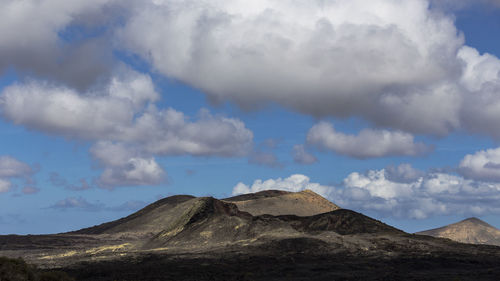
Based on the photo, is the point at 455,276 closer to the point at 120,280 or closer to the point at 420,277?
the point at 420,277

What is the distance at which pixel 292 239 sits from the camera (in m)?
94.3

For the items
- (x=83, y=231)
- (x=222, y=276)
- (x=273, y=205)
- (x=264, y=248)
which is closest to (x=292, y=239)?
(x=264, y=248)

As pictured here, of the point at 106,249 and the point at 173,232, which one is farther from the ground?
the point at 173,232

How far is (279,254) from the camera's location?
86125mm

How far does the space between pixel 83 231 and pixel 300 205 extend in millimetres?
81934

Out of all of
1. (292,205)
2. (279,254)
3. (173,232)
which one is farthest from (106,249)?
(292,205)

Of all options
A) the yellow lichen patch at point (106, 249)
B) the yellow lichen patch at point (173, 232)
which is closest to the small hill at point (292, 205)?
→ the yellow lichen patch at point (173, 232)

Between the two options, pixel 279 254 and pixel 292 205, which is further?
pixel 292 205

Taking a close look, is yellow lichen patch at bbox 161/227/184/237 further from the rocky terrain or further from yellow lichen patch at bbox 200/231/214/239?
yellow lichen patch at bbox 200/231/214/239

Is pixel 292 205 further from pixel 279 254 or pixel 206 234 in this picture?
pixel 279 254

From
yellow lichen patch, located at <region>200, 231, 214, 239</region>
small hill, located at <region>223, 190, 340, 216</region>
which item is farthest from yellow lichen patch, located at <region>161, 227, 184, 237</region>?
small hill, located at <region>223, 190, 340, 216</region>

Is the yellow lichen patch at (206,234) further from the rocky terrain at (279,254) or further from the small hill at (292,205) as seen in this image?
the small hill at (292,205)

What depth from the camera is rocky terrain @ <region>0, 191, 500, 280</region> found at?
69188 mm

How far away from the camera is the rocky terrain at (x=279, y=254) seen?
A: 6919 centimetres
